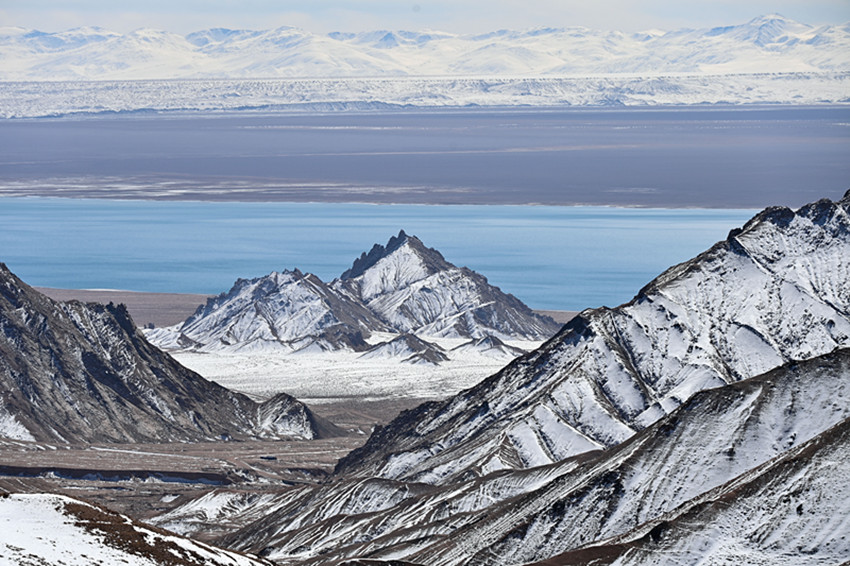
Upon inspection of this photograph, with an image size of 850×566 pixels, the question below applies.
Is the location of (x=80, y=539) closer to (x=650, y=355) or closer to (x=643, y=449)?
(x=643, y=449)

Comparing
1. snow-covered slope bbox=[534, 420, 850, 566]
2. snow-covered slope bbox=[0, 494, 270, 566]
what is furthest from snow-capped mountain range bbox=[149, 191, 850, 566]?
snow-covered slope bbox=[0, 494, 270, 566]

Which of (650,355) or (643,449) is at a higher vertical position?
(643,449)

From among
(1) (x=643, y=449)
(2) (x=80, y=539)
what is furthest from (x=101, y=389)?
(2) (x=80, y=539)

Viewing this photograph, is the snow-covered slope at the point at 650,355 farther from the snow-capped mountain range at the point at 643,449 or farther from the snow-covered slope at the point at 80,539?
the snow-covered slope at the point at 80,539

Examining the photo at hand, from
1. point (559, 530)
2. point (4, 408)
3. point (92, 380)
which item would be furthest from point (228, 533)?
point (92, 380)

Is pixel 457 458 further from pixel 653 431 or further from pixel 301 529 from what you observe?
pixel 653 431

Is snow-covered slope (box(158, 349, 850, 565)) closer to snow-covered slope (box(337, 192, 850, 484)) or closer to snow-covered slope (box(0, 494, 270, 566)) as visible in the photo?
snow-covered slope (box(337, 192, 850, 484))

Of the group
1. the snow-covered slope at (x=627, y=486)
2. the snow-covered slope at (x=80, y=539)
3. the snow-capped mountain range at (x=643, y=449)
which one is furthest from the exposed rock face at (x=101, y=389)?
the snow-covered slope at (x=80, y=539)
